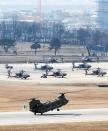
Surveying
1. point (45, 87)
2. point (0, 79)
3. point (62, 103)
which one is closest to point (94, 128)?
point (62, 103)

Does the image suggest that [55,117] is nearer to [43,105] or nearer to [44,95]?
[43,105]

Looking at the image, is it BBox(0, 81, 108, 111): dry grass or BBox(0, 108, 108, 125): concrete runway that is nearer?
BBox(0, 108, 108, 125): concrete runway

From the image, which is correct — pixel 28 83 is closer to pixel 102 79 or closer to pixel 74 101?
pixel 102 79

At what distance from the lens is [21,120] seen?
5859 cm

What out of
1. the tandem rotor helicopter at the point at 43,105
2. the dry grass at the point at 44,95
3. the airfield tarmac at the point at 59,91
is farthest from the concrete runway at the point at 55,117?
the dry grass at the point at 44,95

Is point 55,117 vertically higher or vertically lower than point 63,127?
lower

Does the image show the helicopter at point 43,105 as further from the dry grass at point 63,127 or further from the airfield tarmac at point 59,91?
the dry grass at point 63,127

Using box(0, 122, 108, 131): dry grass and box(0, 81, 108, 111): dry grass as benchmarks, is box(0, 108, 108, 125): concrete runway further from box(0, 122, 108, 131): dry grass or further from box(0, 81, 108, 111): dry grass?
box(0, 81, 108, 111): dry grass

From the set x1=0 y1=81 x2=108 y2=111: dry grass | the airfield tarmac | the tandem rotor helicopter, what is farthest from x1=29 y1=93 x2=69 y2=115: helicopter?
x1=0 y1=81 x2=108 y2=111: dry grass

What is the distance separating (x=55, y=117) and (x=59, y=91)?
27383mm

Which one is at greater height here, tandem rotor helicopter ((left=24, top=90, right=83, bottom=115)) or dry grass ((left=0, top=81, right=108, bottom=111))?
tandem rotor helicopter ((left=24, top=90, right=83, bottom=115))

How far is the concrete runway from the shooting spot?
2285 inches

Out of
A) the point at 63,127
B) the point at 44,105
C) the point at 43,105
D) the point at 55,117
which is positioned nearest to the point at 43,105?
the point at 43,105

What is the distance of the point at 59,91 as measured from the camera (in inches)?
3469
